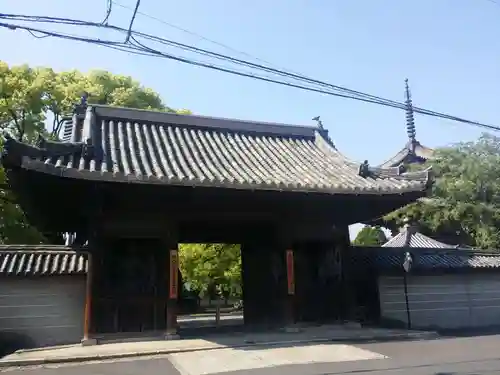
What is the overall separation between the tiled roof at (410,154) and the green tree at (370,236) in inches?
205

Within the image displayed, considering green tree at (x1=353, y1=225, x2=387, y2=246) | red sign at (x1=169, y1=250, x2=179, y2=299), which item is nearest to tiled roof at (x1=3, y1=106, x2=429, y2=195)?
red sign at (x1=169, y1=250, x2=179, y2=299)

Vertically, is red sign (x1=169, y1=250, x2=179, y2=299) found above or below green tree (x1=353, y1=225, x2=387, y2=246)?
below

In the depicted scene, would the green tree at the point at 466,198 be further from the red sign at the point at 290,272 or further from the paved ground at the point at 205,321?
Answer: the red sign at the point at 290,272

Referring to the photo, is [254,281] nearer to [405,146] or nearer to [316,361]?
[316,361]

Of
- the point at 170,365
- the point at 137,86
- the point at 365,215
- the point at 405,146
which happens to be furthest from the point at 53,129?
the point at 405,146

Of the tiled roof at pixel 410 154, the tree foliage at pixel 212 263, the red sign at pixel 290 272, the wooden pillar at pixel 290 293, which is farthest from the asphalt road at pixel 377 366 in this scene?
the tiled roof at pixel 410 154

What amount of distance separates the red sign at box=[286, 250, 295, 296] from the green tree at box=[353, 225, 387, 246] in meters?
23.8

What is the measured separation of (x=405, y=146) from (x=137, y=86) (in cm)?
2272

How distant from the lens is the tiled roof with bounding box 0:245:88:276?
509 inches

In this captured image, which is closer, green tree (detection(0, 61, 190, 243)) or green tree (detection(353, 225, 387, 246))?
green tree (detection(0, 61, 190, 243))

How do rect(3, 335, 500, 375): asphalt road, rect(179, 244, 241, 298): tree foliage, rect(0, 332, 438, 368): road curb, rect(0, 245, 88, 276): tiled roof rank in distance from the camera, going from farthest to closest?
rect(179, 244, 241, 298): tree foliage → rect(0, 245, 88, 276): tiled roof → rect(0, 332, 438, 368): road curb → rect(3, 335, 500, 375): asphalt road

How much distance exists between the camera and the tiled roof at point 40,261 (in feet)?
42.4

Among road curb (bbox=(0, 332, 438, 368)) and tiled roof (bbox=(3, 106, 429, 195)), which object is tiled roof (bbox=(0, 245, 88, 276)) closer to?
tiled roof (bbox=(3, 106, 429, 195))

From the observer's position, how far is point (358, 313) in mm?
15281
